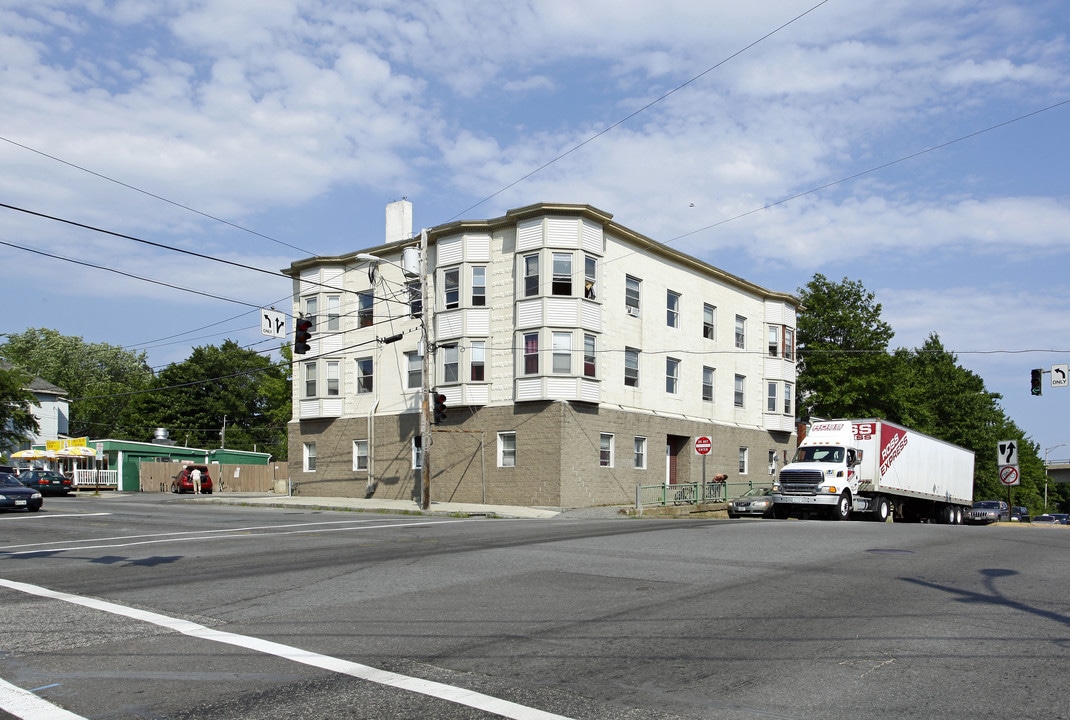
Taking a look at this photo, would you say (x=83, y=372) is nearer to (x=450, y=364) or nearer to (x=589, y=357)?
(x=450, y=364)

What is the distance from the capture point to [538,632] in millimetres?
8234

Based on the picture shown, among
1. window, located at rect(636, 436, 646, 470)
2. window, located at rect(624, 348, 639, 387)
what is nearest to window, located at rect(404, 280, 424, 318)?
window, located at rect(624, 348, 639, 387)

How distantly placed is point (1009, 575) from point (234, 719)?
34.4ft

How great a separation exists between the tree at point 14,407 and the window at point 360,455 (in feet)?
94.3

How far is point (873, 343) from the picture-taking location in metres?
54.6

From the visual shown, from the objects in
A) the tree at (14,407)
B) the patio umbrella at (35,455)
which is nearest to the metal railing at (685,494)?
the patio umbrella at (35,455)

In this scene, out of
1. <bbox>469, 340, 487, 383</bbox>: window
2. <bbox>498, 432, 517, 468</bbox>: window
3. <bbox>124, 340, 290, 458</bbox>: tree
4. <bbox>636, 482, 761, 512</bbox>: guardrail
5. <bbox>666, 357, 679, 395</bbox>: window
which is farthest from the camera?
<bbox>124, 340, 290, 458</bbox>: tree

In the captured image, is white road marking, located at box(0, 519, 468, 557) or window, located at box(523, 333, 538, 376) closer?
white road marking, located at box(0, 519, 468, 557)

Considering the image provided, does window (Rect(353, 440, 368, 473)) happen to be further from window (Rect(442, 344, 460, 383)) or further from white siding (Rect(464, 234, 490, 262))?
white siding (Rect(464, 234, 490, 262))

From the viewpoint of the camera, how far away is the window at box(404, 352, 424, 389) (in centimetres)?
3800

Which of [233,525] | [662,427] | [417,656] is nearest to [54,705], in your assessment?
[417,656]

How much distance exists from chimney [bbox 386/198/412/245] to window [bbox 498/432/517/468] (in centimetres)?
1110

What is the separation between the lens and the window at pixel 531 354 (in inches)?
1361

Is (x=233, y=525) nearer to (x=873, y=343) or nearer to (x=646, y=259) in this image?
(x=646, y=259)
